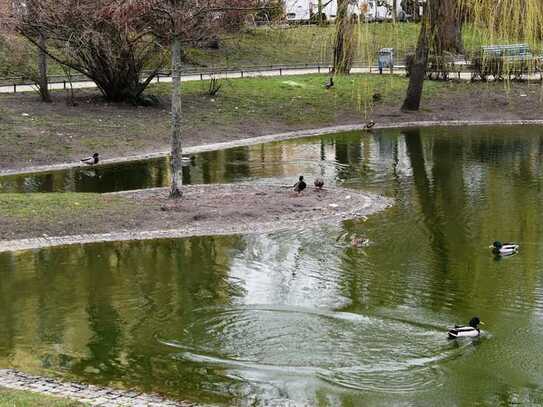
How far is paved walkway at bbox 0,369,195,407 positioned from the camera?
12.6 metres

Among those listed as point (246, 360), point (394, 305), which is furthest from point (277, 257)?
point (246, 360)

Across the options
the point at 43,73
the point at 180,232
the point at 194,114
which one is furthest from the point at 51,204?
the point at 194,114

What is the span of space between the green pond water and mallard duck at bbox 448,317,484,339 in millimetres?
175

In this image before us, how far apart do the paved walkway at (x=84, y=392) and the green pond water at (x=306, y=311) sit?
46 cm

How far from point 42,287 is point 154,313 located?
336cm

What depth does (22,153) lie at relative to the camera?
3597cm

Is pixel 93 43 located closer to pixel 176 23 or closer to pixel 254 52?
pixel 176 23

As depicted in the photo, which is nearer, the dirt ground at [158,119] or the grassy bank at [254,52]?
the dirt ground at [158,119]

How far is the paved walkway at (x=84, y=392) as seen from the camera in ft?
41.2

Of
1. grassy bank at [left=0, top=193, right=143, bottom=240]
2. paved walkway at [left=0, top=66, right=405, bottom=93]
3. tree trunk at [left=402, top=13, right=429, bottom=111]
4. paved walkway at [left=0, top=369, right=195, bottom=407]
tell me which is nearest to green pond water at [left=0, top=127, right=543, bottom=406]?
paved walkway at [left=0, top=369, right=195, bottom=407]

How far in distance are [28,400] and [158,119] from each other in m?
32.9

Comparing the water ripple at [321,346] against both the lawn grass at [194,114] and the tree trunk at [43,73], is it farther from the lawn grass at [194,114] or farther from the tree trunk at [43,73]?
the tree trunk at [43,73]

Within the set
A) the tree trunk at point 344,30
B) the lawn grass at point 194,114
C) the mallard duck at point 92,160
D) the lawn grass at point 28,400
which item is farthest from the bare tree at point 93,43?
the lawn grass at point 28,400

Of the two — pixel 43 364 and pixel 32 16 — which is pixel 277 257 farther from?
pixel 32 16
